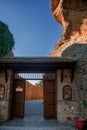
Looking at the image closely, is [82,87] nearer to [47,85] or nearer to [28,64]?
[47,85]

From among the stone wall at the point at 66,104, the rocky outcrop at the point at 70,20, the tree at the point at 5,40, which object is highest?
the rocky outcrop at the point at 70,20

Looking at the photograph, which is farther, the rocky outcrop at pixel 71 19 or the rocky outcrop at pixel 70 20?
the rocky outcrop at pixel 71 19

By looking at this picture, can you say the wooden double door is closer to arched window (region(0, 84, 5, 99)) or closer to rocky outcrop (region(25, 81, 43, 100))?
arched window (region(0, 84, 5, 99))

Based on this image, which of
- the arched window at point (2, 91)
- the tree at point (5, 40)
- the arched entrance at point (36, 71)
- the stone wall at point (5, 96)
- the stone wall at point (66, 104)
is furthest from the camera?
the tree at point (5, 40)

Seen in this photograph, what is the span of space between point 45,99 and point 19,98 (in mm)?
1691

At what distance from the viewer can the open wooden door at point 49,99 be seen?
12.2m

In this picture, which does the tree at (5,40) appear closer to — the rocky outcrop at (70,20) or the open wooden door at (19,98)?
the open wooden door at (19,98)

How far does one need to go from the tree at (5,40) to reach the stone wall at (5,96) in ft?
11.0

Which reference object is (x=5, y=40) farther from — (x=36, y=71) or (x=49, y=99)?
(x=49, y=99)

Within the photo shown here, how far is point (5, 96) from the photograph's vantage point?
1158 centimetres

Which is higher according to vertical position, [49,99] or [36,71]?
[36,71]

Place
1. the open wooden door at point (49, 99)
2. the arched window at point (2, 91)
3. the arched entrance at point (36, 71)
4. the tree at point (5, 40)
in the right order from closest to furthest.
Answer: the arched entrance at point (36, 71) < the arched window at point (2, 91) < the open wooden door at point (49, 99) < the tree at point (5, 40)

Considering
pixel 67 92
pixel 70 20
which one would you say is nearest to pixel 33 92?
Result: pixel 70 20

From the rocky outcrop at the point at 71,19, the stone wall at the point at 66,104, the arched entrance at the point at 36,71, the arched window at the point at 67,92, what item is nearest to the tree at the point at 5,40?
the arched entrance at the point at 36,71
